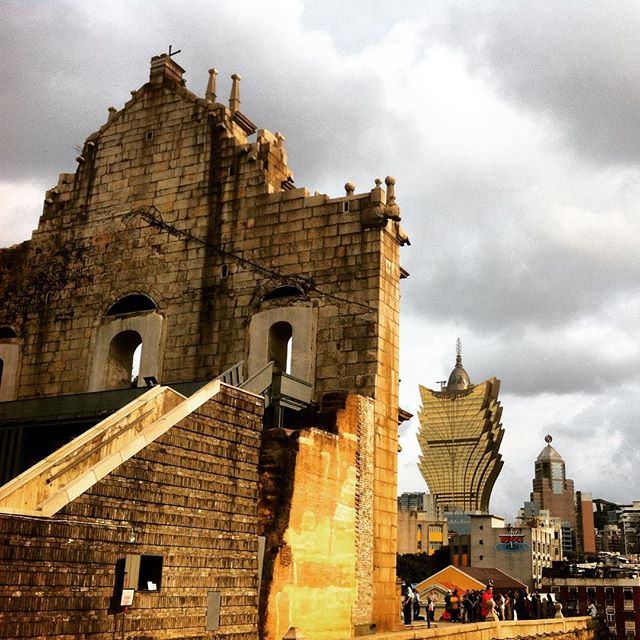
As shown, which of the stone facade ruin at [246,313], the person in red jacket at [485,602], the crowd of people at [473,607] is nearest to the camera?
the stone facade ruin at [246,313]

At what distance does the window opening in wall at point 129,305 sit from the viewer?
23900 mm

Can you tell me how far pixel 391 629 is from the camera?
64.2 feet

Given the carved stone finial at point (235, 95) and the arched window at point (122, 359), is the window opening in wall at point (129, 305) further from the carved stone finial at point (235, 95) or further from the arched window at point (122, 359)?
the carved stone finial at point (235, 95)

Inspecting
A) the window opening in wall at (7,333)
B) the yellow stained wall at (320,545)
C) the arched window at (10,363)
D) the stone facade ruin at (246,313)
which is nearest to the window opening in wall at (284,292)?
the stone facade ruin at (246,313)

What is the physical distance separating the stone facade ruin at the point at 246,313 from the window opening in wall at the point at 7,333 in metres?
0.09

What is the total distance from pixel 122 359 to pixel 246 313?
185 inches

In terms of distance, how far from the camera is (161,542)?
13.2 m

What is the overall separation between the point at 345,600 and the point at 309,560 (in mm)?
1915

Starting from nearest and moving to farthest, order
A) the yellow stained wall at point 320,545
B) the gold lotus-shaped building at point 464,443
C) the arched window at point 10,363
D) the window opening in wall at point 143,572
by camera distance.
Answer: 1. the window opening in wall at point 143,572
2. the yellow stained wall at point 320,545
3. the arched window at point 10,363
4. the gold lotus-shaped building at point 464,443

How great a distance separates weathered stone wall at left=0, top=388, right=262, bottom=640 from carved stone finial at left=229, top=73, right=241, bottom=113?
11898 mm

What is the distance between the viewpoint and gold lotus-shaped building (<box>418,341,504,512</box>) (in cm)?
16962

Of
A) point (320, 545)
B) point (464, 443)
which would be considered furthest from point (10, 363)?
point (464, 443)

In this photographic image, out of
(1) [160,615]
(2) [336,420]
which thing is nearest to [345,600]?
(2) [336,420]

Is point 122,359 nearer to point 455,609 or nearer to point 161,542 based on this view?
point 161,542
